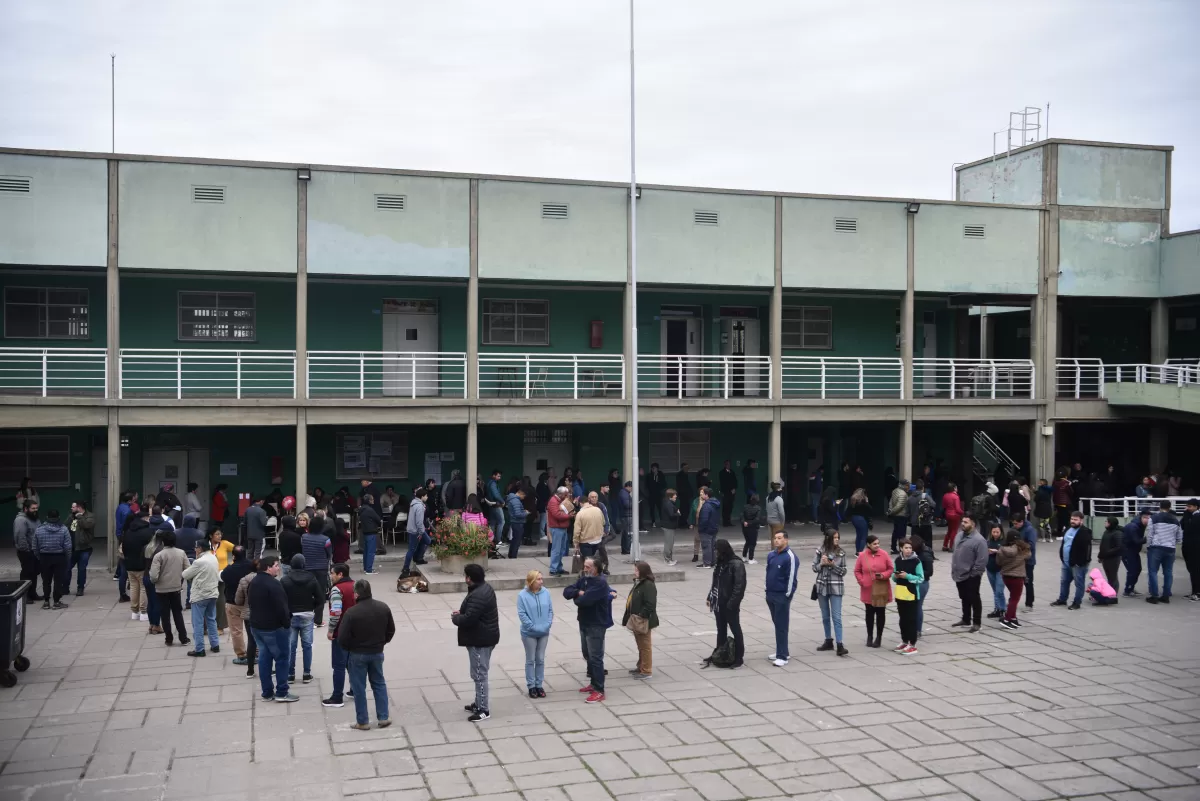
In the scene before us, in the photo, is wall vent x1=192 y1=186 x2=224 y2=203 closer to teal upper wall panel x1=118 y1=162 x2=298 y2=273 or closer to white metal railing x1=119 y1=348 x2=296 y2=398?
teal upper wall panel x1=118 y1=162 x2=298 y2=273

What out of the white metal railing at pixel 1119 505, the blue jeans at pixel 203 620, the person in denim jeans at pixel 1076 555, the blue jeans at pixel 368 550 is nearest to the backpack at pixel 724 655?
the blue jeans at pixel 203 620

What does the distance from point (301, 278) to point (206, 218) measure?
6.98 feet

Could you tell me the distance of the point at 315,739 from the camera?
395 inches

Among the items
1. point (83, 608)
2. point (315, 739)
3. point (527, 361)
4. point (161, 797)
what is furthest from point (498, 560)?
point (161, 797)

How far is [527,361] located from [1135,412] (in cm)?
1511

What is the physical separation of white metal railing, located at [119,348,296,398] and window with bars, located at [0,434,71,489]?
2169mm

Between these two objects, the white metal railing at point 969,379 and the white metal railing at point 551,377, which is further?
the white metal railing at point 969,379

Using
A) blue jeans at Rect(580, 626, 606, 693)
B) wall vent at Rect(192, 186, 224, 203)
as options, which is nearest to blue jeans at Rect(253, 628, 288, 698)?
blue jeans at Rect(580, 626, 606, 693)

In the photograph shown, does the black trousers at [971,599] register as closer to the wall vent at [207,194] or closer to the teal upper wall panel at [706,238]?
the teal upper wall panel at [706,238]

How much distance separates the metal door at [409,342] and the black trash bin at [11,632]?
39.5ft

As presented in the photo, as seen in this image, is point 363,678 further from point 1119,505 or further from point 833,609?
point 1119,505

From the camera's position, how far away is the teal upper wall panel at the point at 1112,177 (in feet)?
86.6

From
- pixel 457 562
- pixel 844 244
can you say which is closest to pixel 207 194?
pixel 457 562

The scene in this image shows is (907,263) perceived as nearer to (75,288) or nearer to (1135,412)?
(1135,412)
